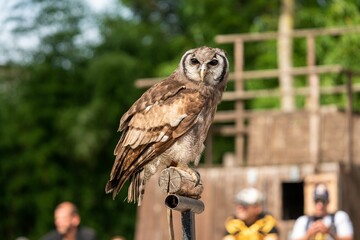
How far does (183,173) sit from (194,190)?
14 cm

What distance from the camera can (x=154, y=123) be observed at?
1098 centimetres

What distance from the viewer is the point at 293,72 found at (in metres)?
24.5

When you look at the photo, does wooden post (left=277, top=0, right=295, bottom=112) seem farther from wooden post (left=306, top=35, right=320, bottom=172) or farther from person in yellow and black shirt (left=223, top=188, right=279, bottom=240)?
person in yellow and black shirt (left=223, top=188, right=279, bottom=240)

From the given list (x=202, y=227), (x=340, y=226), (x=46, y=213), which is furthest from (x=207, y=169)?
(x=46, y=213)

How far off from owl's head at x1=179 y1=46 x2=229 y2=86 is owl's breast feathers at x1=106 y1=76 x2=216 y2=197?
11cm

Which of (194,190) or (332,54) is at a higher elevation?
Result: (332,54)

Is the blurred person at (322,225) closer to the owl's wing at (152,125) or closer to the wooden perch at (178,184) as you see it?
the owl's wing at (152,125)

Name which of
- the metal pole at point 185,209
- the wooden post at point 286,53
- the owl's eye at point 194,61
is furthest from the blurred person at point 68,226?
the wooden post at point 286,53

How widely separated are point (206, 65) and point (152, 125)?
2.29 feet

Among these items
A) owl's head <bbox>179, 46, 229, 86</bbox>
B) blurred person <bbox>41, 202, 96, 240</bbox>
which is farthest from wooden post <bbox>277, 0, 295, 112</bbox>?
owl's head <bbox>179, 46, 229, 86</bbox>

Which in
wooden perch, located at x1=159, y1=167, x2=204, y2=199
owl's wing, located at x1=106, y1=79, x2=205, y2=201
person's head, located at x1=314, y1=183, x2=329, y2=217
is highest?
person's head, located at x1=314, y1=183, x2=329, y2=217

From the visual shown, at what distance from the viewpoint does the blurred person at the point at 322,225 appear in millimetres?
14859

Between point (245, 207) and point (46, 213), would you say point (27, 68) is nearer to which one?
point (46, 213)

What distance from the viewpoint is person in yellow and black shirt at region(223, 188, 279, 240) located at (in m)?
14.6
